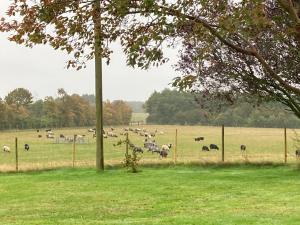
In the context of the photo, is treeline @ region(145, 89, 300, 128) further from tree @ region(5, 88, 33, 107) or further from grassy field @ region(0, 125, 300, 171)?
tree @ region(5, 88, 33, 107)

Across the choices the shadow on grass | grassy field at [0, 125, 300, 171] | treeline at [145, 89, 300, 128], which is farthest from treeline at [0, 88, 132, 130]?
the shadow on grass

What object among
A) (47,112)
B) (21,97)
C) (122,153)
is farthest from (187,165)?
(21,97)

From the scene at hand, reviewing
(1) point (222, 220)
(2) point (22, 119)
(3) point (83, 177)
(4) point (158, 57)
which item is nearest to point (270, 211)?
(1) point (222, 220)

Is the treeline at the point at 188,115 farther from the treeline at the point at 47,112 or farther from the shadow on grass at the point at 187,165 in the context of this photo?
the shadow on grass at the point at 187,165

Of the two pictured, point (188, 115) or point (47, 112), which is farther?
point (188, 115)

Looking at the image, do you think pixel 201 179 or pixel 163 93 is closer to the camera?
pixel 201 179

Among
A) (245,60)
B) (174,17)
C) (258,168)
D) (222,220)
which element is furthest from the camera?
(258,168)

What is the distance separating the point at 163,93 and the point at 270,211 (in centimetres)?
10843

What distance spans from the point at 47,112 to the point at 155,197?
79822 millimetres

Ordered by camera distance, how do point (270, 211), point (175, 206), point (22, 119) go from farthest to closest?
point (22, 119)
point (175, 206)
point (270, 211)

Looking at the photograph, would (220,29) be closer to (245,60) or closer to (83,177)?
(245,60)

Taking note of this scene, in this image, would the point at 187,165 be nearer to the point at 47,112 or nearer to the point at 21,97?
the point at 47,112

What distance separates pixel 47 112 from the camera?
9088 centimetres

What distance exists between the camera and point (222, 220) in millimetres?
9336
